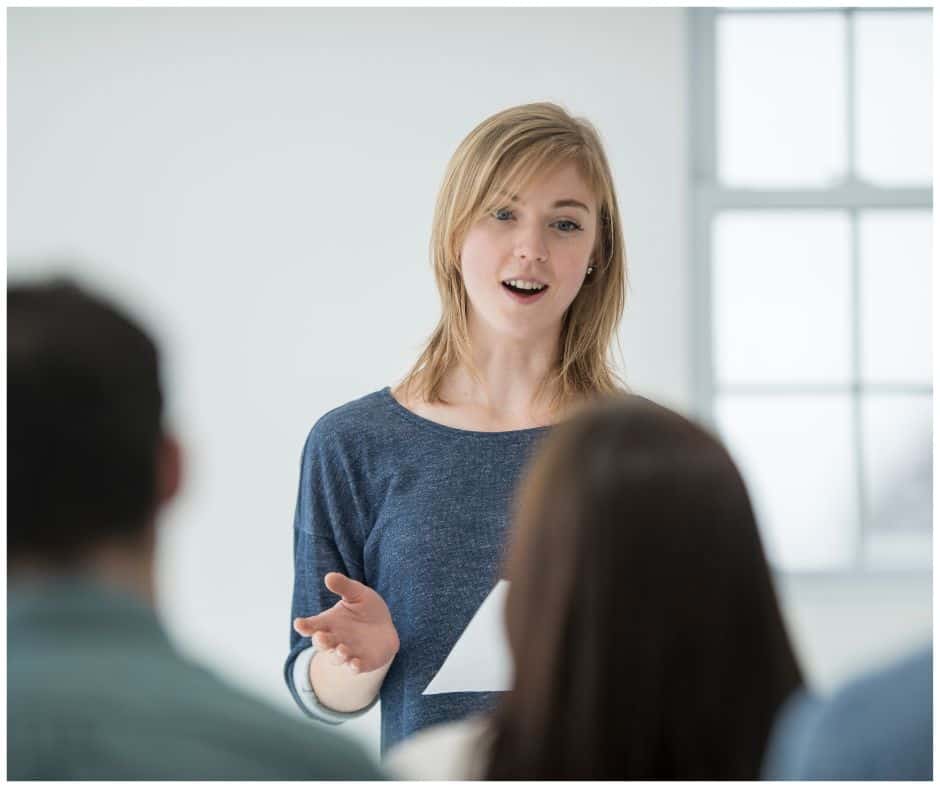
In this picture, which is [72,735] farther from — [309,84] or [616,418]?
[309,84]

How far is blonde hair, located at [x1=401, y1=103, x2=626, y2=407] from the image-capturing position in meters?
1.37

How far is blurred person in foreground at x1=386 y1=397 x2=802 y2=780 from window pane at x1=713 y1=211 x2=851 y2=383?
2186mm

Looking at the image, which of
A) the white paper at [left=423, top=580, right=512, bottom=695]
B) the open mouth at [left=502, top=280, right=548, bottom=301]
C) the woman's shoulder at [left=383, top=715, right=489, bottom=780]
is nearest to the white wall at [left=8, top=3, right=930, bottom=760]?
the open mouth at [left=502, top=280, right=548, bottom=301]

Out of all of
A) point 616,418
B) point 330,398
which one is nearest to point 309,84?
point 330,398

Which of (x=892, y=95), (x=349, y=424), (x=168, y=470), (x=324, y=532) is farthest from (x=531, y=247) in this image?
(x=892, y=95)

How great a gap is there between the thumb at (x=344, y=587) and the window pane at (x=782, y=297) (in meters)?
1.85

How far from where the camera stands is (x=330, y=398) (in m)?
2.84

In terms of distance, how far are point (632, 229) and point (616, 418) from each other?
2022 mm

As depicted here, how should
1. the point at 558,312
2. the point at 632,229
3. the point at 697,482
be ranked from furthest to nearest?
1. the point at 632,229
2. the point at 558,312
3. the point at 697,482

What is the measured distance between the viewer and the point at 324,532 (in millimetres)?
1408

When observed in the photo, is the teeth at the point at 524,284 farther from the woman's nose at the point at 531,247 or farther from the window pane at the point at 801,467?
the window pane at the point at 801,467

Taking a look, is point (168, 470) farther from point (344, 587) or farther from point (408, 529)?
point (408, 529)

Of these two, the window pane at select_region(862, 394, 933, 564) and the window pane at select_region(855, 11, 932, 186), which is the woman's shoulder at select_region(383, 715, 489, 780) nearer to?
the window pane at select_region(862, 394, 933, 564)

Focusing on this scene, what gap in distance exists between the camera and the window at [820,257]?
2.90m
